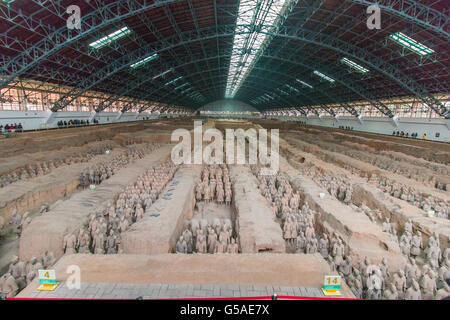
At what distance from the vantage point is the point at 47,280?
125 inches

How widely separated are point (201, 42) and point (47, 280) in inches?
827

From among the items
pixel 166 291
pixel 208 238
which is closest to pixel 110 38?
pixel 208 238

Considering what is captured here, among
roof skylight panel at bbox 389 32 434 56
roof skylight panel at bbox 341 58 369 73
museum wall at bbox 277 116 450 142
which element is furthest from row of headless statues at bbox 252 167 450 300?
museum wall at bbox 277 116 450 142

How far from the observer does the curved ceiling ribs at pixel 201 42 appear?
1346 centimetres

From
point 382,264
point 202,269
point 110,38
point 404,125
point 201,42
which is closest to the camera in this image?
point 202,269

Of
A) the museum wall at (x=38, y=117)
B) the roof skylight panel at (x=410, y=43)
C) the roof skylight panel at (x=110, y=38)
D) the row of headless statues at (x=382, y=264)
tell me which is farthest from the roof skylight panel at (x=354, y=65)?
the museum wall at (x=38, y=117)

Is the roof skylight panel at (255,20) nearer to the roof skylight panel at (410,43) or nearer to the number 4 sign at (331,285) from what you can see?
the roof skylight panel at (410,43)

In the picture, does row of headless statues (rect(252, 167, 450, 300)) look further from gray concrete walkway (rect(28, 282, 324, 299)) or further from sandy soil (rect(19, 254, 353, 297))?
gray concrete walkway (rect(28, 282, 324, 299))

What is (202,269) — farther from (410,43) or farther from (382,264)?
(410,43)

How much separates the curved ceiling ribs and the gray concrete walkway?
510 inches

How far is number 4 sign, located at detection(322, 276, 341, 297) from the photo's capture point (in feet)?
10.4

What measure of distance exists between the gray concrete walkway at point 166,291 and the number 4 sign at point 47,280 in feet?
0.18

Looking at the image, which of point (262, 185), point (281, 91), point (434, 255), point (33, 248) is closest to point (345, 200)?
point (262, 185)
